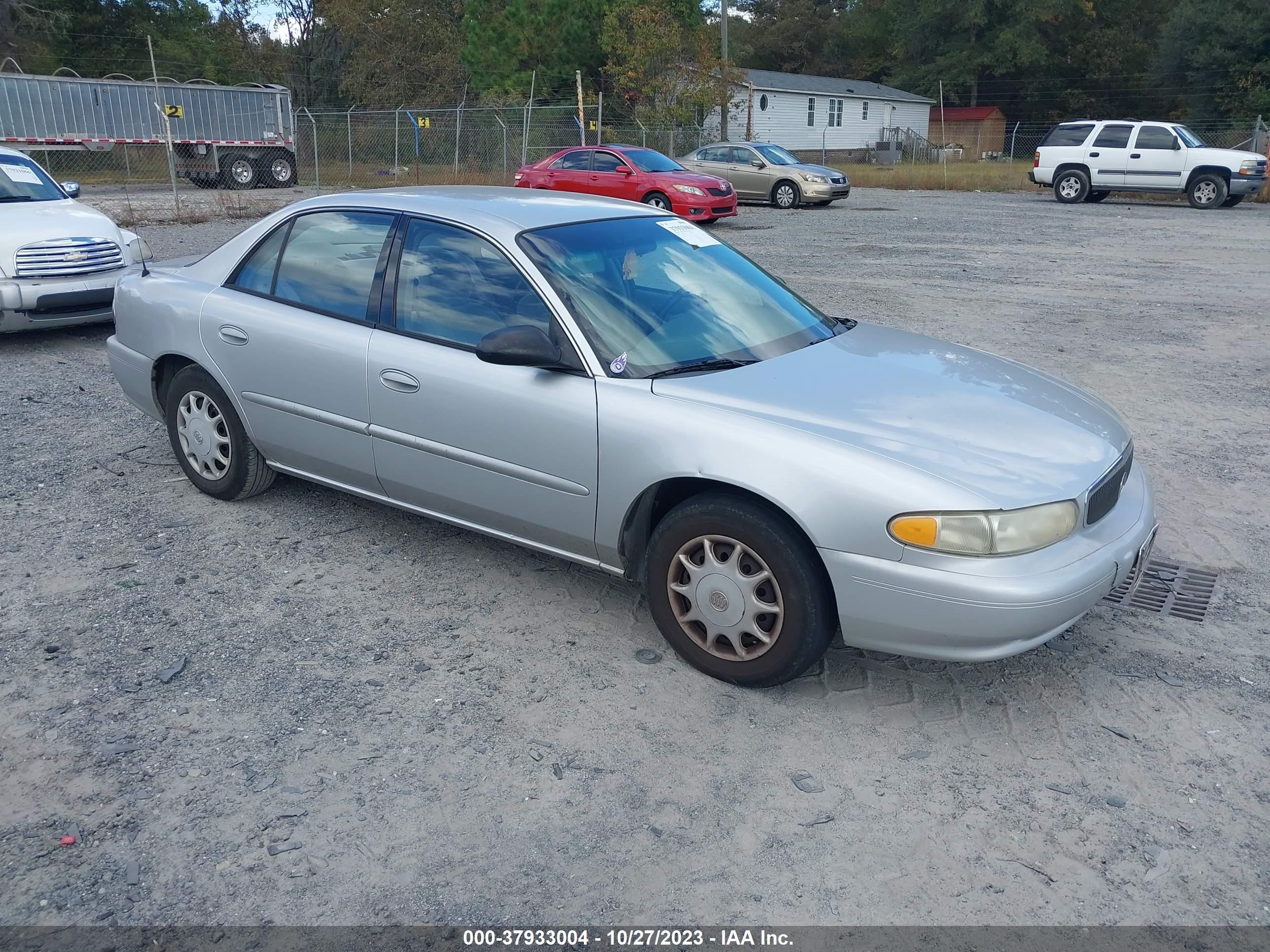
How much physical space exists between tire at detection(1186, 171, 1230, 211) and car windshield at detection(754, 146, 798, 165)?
8.83 meters

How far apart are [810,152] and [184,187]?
A: 3173cm

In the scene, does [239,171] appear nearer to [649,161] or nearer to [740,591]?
[649,161]

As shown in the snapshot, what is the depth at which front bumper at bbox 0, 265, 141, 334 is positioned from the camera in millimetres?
8141

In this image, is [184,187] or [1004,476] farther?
[184,187]

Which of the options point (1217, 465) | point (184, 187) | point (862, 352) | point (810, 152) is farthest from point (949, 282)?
point (810, 152)

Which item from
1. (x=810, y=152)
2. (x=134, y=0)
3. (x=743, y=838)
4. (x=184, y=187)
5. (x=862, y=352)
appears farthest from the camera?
(x=810, y=152)

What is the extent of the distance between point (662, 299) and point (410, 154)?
1030 inches

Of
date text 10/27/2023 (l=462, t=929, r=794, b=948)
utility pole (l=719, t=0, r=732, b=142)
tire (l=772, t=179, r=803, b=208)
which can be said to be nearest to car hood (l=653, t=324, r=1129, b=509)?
date text 10/27/2023 (l=462, t=929, r=794, b=948)

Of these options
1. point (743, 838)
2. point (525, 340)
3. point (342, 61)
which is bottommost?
point (743, 838)

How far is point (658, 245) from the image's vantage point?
4.43 metres

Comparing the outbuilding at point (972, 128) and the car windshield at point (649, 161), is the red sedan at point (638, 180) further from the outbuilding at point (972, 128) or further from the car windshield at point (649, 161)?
the outbuilding at point (972, 128)

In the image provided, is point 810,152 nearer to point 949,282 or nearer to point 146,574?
point 949,282

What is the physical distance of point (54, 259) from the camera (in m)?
8.34

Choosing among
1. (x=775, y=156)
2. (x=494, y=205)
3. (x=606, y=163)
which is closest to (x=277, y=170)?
(x=606, y=163)
